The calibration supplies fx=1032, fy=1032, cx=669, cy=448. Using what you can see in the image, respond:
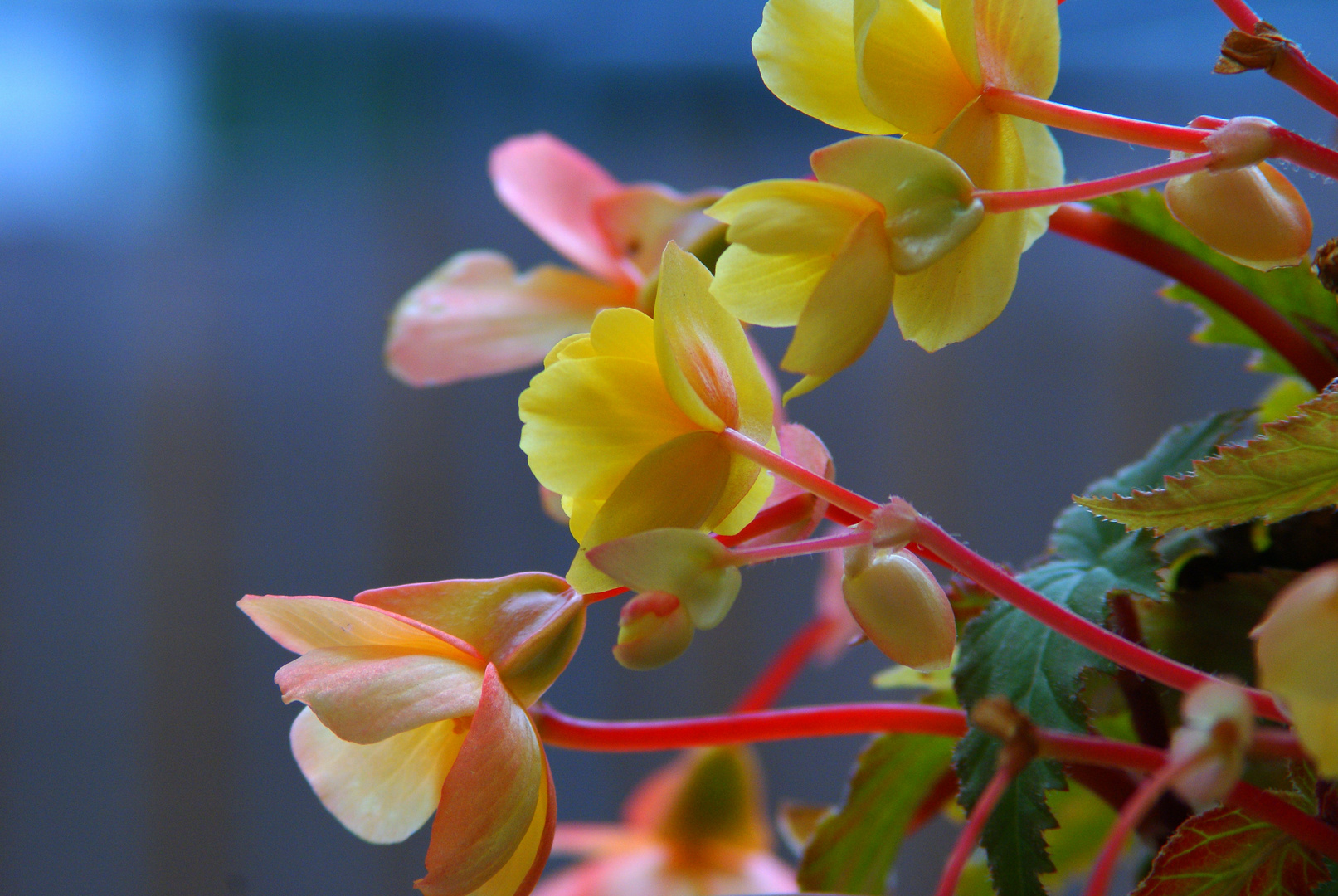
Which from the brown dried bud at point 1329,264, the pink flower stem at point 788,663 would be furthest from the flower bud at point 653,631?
the pink flower stem at point 788,663

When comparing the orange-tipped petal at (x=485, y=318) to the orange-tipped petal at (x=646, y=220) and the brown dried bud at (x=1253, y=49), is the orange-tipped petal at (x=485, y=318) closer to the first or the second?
the orange-tipped petal at (x=646, y=220)

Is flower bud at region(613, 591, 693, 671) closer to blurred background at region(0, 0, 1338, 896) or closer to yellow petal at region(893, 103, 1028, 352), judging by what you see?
yellow petal at region(893, 103, 1028, 352)

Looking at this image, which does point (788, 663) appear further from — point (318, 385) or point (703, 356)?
point (318, 385)

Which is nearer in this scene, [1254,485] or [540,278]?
[1254,485]

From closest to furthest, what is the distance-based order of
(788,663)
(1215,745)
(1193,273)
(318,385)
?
(1215,745), (1193,273), (788,663), (318,385)

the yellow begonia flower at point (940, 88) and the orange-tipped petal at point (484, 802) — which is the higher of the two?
the yellow begonia flower at point (940, 88)

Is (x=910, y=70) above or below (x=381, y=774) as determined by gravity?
above

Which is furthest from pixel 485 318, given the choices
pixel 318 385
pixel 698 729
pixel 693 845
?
pixel 318 385

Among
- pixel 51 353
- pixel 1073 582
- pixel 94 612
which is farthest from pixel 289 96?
pixel 1073 582
